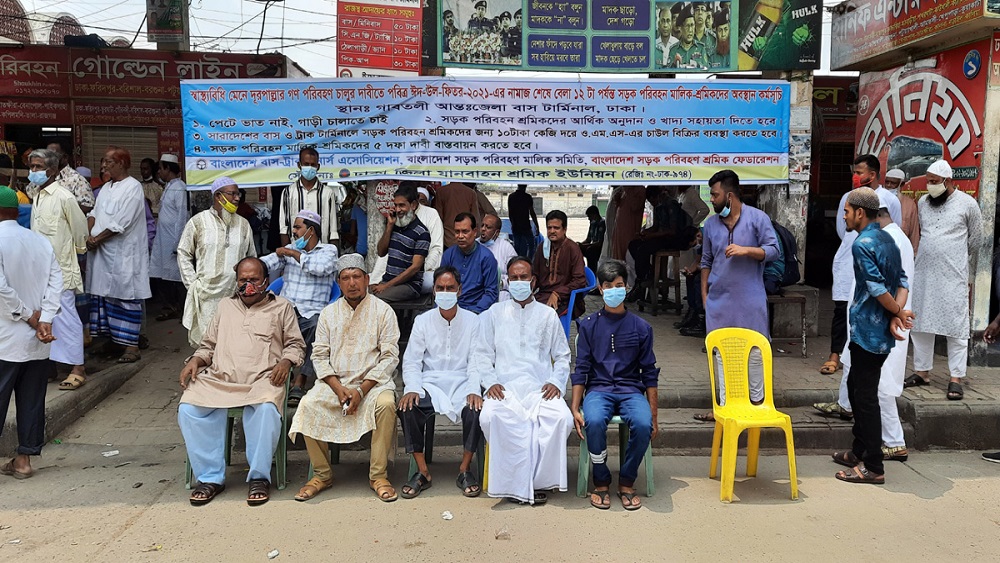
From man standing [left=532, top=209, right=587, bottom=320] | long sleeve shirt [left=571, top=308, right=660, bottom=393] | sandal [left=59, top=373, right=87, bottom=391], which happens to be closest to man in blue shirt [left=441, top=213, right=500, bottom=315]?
man standing [left=532, top=209, right=587, bottom=320]

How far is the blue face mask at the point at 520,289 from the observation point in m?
4.63

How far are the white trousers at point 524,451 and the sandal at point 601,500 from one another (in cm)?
17

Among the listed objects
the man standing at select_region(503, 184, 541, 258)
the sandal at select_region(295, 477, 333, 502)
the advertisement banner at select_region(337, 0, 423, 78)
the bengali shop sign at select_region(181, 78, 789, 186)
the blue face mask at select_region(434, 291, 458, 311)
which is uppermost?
the advertisement banner at select_region(337, 0, 423, 78)

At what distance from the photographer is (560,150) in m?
6.71

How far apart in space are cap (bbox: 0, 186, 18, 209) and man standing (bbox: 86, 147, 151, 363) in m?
1.68

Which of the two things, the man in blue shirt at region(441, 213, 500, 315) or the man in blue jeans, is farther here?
the man in blue shirt at region(441, 213, 500, 315)

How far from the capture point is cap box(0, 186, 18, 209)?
4613mm

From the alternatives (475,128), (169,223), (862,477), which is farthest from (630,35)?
(169,223)

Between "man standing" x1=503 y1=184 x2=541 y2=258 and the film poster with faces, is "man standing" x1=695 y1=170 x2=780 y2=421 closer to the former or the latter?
the film poster with faces

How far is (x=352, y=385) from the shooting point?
4578mm

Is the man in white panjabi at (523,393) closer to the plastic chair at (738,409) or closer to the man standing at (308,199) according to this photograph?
the plastic chair at (738,409)

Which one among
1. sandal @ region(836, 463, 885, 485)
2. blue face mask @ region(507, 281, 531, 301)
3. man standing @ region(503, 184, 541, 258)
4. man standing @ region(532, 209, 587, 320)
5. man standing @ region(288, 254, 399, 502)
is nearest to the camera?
man standing @ region(288, 254, 399, 502)

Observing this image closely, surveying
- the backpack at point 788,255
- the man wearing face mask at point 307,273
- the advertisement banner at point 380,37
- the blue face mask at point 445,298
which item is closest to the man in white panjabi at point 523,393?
the blue face mask at point 445,298

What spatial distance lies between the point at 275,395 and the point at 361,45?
3.46 m
